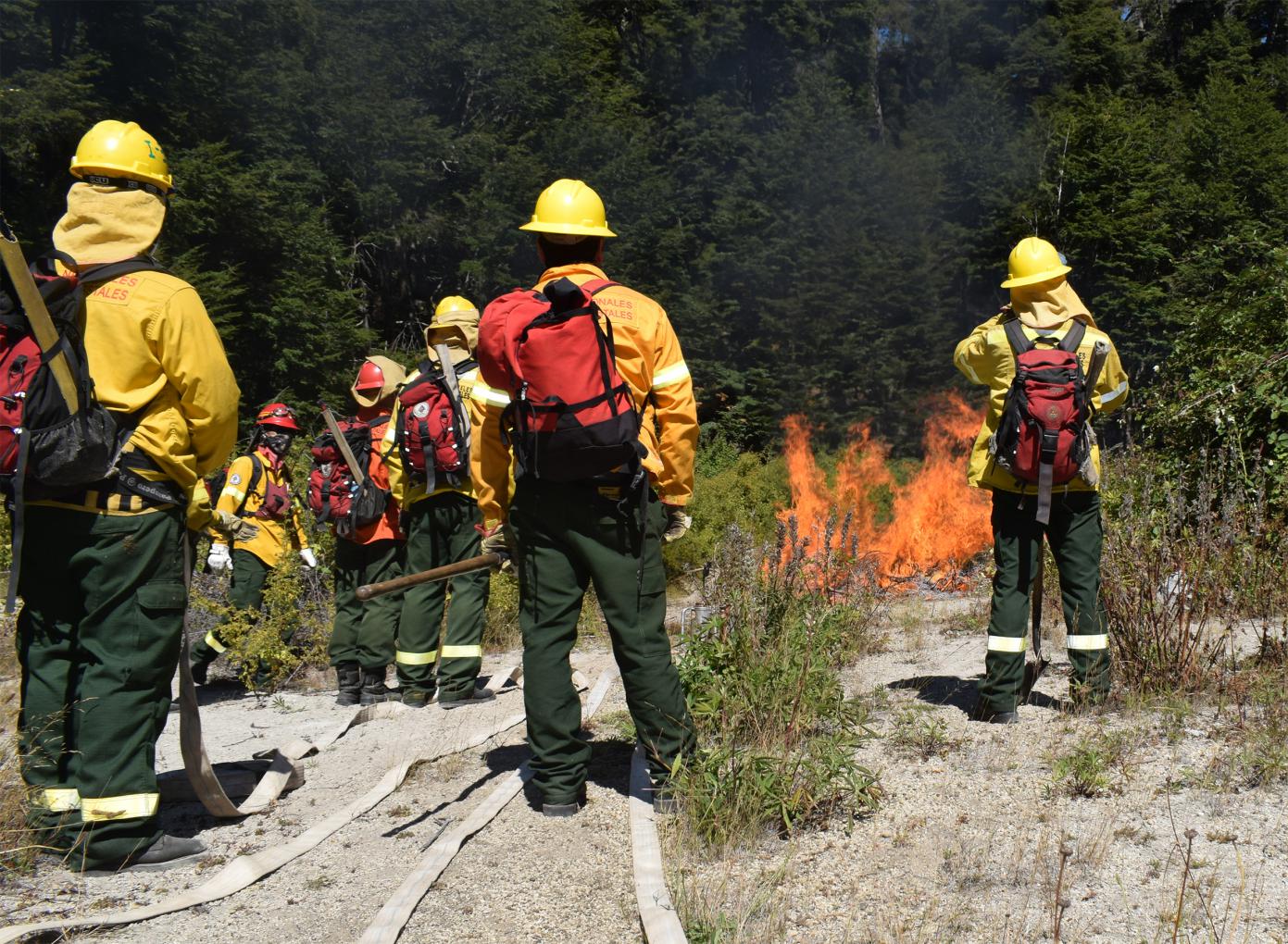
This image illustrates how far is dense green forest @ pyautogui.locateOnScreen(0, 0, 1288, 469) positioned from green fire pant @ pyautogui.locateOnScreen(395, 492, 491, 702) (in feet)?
47.0

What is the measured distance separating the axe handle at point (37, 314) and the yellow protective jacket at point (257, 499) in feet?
13.1

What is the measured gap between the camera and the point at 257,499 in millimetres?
7652

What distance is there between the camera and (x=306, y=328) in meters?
21.4

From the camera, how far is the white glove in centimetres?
759

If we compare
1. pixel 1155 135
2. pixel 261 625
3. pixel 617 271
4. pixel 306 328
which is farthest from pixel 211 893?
pixel 1155 135

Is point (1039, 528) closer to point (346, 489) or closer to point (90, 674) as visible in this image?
point (90, 674)

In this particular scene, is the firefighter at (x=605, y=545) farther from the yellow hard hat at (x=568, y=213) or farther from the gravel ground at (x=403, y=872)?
the gravel ground at (x=403, y=872)

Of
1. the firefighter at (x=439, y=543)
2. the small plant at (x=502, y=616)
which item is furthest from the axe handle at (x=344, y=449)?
the small plant at (x=502, y=616)

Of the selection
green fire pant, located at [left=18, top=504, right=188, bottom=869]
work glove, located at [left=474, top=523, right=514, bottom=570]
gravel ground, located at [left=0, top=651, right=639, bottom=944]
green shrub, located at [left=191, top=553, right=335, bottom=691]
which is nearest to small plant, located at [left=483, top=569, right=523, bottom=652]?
green shrub, located at [left=191, top=553, right=335, bottom=691]

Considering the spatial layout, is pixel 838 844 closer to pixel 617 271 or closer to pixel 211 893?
pixel 211 893

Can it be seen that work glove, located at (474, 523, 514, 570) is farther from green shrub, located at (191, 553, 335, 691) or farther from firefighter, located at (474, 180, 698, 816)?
green shrub, located at (191, 553, 335, 691)

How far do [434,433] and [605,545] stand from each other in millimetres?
2612

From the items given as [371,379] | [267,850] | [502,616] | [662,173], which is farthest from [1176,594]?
[662,173]

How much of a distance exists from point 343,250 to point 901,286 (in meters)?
13.2
